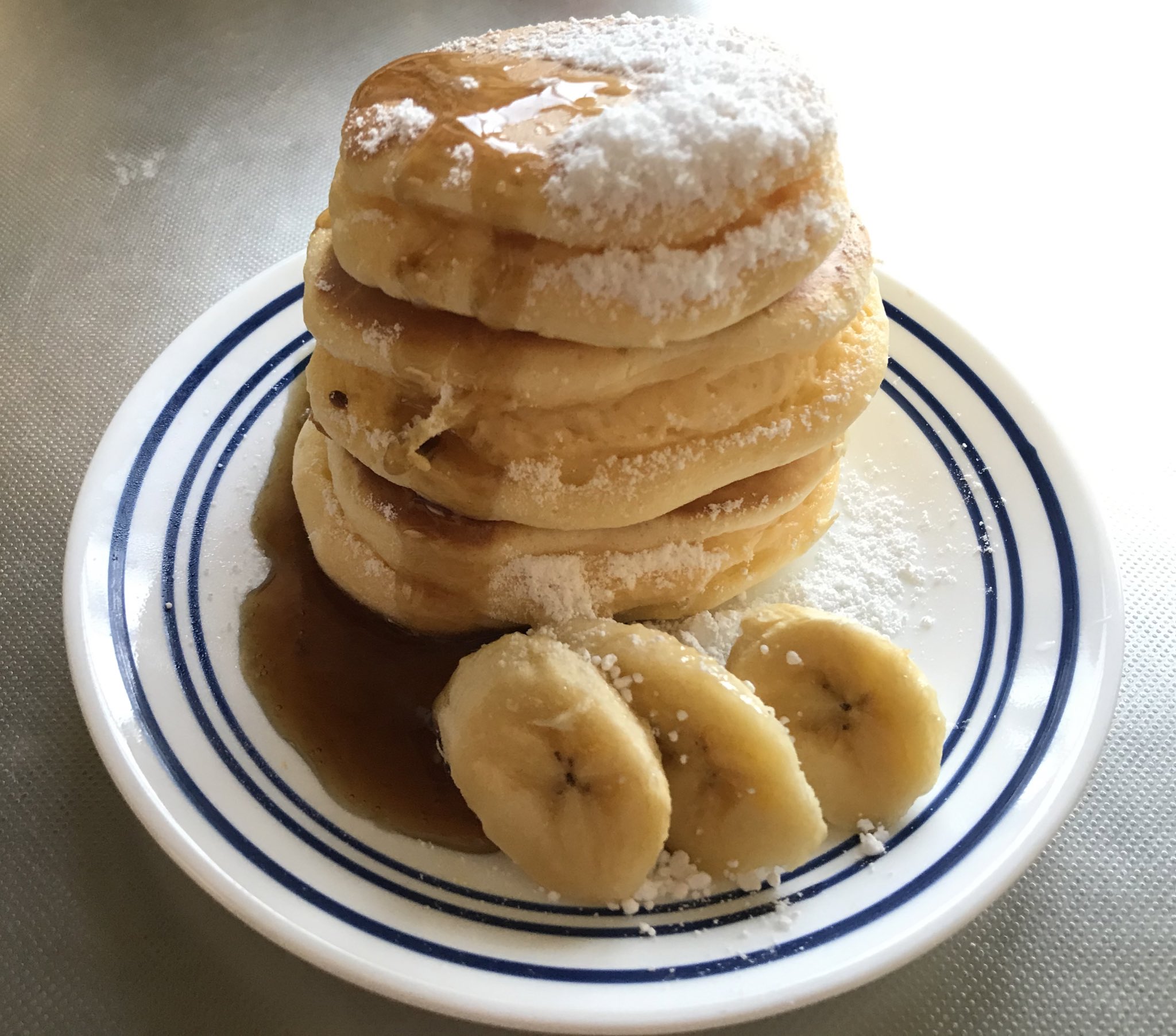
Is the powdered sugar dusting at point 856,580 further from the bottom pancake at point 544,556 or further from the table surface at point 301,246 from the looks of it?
the table surface at point 301,246

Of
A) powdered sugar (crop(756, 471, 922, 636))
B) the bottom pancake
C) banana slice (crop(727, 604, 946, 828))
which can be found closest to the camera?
banana slice (crop(727, 604, 946, 828))

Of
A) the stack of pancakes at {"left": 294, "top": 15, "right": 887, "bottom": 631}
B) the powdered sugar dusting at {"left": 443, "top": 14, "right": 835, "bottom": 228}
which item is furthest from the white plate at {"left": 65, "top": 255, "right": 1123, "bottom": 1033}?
the powdered sugar dusting at {"left": 443, "top": 14, "right": 835, "bottom": 228}

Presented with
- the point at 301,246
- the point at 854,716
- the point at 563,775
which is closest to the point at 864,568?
the point at 854,716

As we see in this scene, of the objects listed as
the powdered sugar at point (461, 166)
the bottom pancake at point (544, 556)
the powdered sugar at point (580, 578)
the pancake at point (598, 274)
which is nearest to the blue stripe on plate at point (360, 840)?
the bottom pancake at point (544, 556)

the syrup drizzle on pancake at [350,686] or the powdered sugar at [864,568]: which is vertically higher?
the powdered sugar at [864,568]

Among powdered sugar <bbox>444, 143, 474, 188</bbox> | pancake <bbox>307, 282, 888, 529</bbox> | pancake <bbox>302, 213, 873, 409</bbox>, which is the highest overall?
powdered sugar <bbox>444, 143, 474, 188</bbox>

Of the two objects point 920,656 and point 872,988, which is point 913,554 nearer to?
point 920,656

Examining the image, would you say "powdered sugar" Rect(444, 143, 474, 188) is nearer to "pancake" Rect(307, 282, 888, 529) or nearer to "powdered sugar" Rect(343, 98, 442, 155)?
"powdered sugar" Rect(343, 98, 442, 155)
